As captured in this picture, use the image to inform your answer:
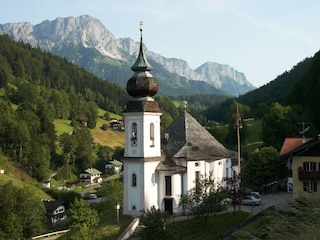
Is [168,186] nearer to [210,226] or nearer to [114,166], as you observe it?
[210,226]

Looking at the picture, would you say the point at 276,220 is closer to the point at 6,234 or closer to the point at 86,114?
the point at 6,234

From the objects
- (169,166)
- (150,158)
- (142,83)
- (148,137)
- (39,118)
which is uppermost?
(39,118)

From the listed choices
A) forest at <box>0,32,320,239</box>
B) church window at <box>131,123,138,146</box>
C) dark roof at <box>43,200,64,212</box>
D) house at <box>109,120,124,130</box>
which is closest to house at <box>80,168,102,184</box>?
forest at <box>0,32,320,239</box>

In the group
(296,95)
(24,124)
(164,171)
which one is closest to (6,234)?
(164,171)

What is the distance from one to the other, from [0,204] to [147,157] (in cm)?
2175

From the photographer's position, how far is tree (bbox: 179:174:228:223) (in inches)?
1304

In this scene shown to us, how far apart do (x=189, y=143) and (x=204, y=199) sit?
6826 millimetres

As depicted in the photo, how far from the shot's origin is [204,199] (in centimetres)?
3347

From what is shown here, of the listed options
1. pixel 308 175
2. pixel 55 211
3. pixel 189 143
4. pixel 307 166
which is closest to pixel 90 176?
pixel 55 211

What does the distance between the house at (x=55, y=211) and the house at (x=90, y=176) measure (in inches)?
1238

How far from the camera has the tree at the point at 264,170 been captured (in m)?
48.8

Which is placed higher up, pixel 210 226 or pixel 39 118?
pixel 39 118

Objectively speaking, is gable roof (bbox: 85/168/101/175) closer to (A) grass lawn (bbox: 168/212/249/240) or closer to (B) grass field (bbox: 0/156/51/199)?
(B) grass field (bbox: 0/156/51/199)

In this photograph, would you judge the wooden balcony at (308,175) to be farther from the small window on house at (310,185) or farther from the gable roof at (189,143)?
the gable roof at (189,143)
